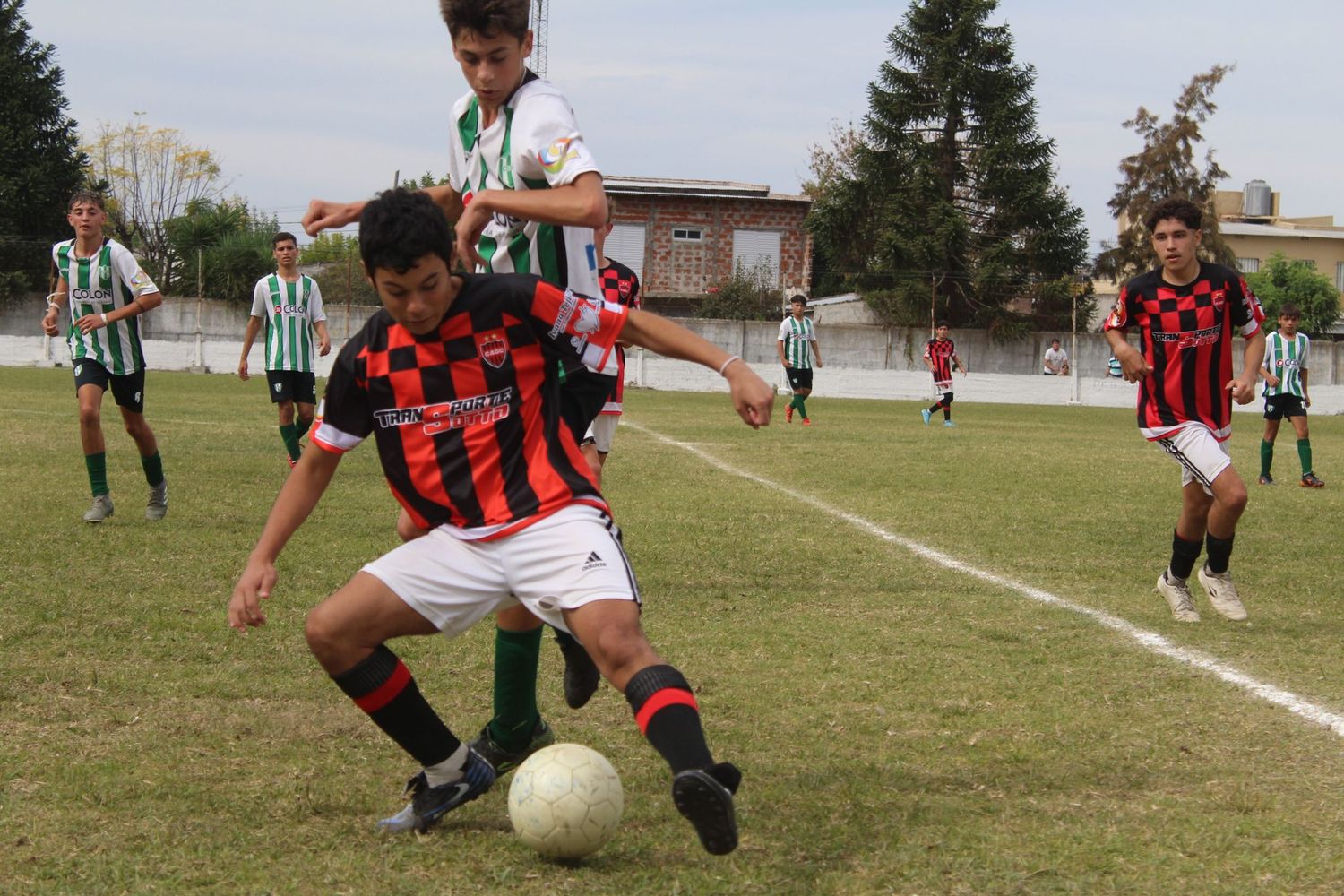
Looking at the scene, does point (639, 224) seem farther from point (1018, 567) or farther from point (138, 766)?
point (138, 766)

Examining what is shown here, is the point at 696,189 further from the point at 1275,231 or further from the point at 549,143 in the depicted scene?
the point at 549,143

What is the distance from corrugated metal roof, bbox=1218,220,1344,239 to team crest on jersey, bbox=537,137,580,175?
66.3 m

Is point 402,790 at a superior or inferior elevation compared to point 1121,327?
inferior

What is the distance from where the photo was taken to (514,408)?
3312mm

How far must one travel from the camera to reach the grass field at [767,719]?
3018mm

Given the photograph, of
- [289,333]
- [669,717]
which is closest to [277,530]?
[669,717]

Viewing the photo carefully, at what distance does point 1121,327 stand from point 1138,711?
295cm

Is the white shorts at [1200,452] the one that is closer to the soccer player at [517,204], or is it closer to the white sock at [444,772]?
the soccer player at [517,204]

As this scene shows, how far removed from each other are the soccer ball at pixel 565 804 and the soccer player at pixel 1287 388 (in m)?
12.2

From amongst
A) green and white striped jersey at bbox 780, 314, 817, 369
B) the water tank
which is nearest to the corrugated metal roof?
the water tank

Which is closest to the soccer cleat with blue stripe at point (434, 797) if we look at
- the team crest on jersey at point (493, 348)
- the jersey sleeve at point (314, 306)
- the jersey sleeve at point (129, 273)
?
the team crest on jersey at point (493, 348)

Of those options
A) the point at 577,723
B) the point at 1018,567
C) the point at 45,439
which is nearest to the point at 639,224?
the point at 45,439

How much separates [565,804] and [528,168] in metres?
1.70

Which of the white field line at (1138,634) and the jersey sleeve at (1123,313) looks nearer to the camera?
the white field line at (1138,634)
